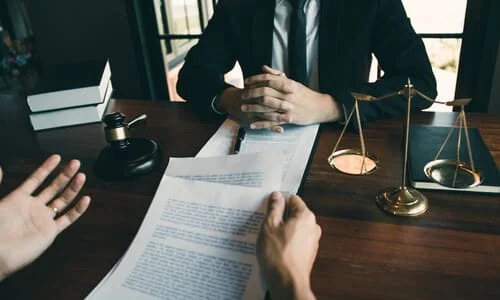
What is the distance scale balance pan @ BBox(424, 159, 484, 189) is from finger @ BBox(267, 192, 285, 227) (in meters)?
0.31

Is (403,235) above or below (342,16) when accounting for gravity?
below

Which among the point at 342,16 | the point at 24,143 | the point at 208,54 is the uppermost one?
the point at 342,16

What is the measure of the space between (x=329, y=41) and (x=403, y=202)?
79cm

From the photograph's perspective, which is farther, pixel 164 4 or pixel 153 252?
pixel 164 4

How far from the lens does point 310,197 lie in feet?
2.72

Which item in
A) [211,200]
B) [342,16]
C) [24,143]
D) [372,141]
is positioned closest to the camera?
[211,200]

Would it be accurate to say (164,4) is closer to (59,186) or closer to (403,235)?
(59,186)

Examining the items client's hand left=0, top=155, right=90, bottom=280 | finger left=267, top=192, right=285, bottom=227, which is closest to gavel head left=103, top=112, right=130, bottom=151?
client's hand left=0, top=155, right=90, bottom=280

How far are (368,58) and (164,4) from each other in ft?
4.73

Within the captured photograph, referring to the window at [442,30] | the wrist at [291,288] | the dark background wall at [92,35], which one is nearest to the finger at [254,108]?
the wrist at [291,288]

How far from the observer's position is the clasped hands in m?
1.09

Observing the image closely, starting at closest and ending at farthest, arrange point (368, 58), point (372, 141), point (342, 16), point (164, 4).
A: point (372, 141)
point (342, 16)
point (368, 58)
point (164, 4)

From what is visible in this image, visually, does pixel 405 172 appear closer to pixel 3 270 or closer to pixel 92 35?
pixel 3 270

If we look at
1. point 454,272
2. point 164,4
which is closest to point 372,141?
point 454,272
